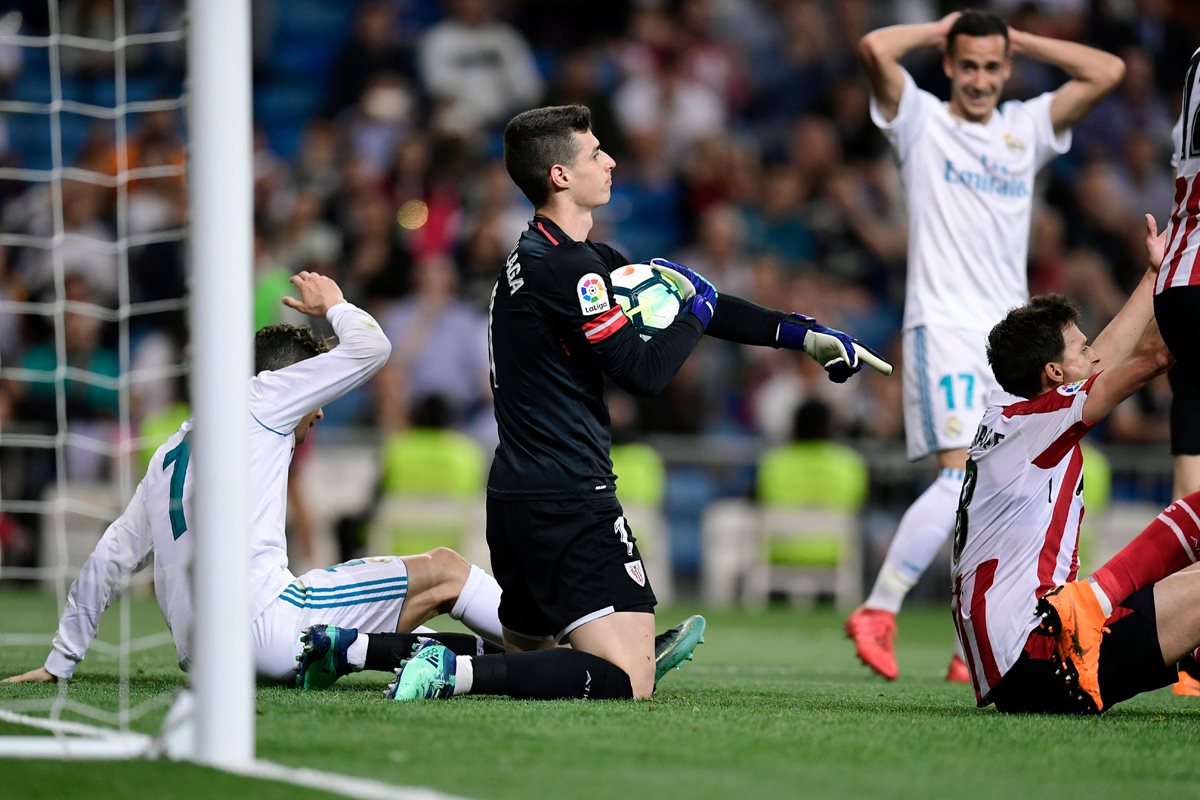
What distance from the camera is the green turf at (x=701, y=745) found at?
383cm

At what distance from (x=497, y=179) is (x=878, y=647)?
849 centimetres

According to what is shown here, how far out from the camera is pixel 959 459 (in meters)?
7.68

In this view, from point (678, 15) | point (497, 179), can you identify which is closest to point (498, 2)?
point (678, 15)

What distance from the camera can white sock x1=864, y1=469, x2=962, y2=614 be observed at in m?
7.60

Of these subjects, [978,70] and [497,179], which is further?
[497,179]

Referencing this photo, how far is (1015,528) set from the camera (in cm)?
546

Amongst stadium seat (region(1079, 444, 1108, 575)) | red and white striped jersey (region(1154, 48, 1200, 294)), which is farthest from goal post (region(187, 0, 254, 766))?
stadium seat (region(1079, 444, 1108, 575))

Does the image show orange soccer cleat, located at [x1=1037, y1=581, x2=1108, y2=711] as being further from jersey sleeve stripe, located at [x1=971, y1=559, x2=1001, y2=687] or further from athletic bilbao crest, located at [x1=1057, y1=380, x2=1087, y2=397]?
athletic bilbao crest, located at [x1=1057, y1=380, x2=1087, y2=397]

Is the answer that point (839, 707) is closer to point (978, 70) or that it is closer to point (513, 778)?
point (513, 778)

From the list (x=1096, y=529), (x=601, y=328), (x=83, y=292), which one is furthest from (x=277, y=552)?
(x=1096, y=529)

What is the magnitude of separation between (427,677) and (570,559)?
2.10 ft

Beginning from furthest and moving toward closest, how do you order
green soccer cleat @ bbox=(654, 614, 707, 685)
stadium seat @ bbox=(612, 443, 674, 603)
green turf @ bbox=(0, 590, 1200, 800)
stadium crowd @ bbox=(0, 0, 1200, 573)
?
stadium crowd @ bbox=(0, 0, 1200, 573), stadium seat @ bbox=(612, 443, 674, 603), green soccer cleat @ bbox=(654, 614, 707, 685), green turf @ bbox=(0, 590, 1200, 800)

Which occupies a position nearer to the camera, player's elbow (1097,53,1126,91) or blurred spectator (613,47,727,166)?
player's elbow (1097,53,1126,91)

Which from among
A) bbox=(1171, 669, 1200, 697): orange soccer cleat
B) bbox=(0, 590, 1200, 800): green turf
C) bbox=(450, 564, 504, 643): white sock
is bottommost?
bbox=(1171, 669, 1200, 697): orange soccer cleat
